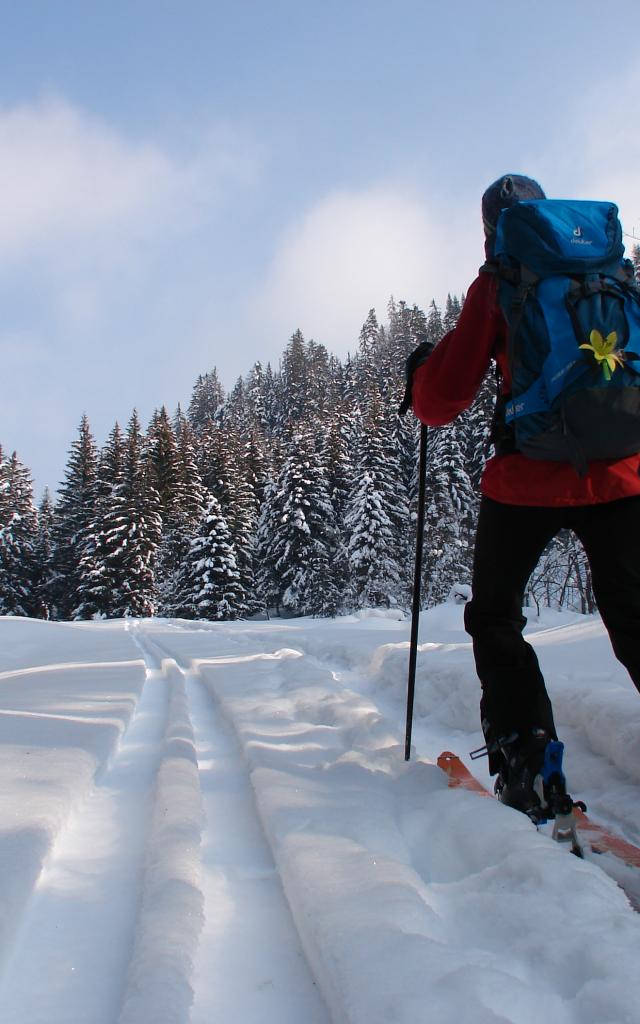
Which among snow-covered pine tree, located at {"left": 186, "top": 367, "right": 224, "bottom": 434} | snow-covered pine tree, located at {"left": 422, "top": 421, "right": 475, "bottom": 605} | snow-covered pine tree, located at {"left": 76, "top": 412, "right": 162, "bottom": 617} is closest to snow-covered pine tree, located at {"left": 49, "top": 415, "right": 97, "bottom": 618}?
snow-covered pine tree, located at {"left": 76, "top": 412, "right": 162, "bottom": 617}

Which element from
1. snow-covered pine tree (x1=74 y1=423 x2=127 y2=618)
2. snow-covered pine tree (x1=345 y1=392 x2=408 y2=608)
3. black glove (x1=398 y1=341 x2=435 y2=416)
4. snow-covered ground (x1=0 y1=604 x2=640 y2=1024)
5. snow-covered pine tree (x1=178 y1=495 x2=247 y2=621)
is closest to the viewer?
snow-covered ground (x1=0 y1=604 x2=640 y2=1024)

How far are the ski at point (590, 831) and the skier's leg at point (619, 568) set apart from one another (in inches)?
18.8

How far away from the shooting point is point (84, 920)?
142 centimetres

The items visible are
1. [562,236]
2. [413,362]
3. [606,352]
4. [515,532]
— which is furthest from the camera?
[413,362]

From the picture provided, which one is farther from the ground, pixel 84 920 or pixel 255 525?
A: pixel 255 525

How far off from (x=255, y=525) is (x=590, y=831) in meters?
40.6

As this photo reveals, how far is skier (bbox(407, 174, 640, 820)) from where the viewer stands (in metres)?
1.95

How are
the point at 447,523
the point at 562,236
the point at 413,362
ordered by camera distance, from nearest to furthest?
1. the point at 562,236
2. the point at 413,362
3. the point at 447,523

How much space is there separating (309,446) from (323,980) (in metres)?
33.4

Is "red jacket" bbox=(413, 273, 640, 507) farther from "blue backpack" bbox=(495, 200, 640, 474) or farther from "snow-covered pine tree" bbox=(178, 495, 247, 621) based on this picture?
"snow-covered pine tree" bbox=(178, 495, 247, 621)

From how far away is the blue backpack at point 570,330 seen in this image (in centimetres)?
178

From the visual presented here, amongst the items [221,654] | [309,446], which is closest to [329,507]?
[309,446]

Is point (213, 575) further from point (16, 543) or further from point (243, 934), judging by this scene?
point (243, 934)

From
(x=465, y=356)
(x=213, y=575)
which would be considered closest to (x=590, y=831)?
(x=465, y=356)
